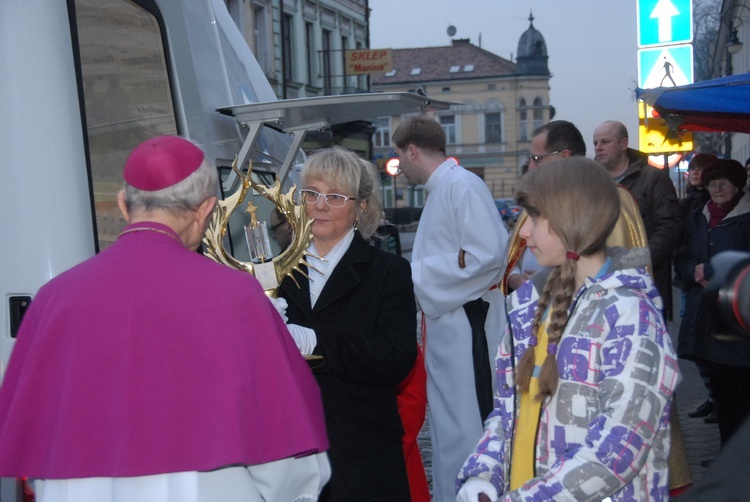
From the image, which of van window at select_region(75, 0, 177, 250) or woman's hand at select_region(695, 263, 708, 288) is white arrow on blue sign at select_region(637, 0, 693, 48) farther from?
van window at select_region(75, 0, 177, 250)

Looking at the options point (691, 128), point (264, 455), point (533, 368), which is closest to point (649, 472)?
point (533, 368)

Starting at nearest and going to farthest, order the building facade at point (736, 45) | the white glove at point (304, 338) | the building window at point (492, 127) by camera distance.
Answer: the white glove at point (304, 338) < the building facade at point (736, 45) < the building window at point (492, 127)

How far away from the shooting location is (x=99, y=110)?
3434mm

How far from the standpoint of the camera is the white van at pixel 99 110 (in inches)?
110

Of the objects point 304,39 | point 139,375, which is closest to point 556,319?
point 139,375

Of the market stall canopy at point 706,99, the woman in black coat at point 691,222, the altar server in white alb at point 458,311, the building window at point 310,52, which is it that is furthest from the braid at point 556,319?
the building window at point 310,52

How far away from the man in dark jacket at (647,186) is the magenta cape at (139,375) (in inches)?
177

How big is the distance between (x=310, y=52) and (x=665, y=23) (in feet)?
86.7

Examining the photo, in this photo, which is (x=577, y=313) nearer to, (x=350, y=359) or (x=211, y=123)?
(x=350, y=359)

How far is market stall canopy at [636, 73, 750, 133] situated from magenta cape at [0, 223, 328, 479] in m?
4.04

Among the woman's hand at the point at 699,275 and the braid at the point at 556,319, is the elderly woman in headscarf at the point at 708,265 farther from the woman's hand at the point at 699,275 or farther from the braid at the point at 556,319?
the braid at the point at 556,319

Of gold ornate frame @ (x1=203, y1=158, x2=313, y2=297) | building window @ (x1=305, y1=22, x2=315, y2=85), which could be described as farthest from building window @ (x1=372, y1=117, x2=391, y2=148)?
gold ornate frame @ (x1=203, y1=158, x2=313, y2=297)

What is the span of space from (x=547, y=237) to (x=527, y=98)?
278ft

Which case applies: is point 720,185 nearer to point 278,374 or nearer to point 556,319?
point 556,319
